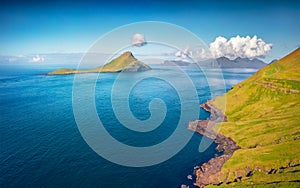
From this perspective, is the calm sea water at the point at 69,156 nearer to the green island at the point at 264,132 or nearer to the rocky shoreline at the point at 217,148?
the rocky shoreline at the point at 217,148

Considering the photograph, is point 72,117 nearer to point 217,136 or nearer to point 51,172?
point 51,172

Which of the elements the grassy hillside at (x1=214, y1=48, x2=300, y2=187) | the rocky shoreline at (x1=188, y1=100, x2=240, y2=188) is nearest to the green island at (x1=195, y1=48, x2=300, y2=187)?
the grassy hillside at (x1=214, y1=48, x2=300, y2=187)

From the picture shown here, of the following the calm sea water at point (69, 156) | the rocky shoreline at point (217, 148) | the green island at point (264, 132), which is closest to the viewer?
the green island at point (264, 132)

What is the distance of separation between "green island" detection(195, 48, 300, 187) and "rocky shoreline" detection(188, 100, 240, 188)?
132 cm

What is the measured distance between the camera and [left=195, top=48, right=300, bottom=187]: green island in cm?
5063

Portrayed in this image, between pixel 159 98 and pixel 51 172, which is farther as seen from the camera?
pixel 159 98

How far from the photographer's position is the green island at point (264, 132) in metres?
50.6

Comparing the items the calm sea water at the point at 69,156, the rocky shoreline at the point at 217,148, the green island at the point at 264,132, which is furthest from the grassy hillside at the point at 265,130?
the calm sea water at the point at 69,156

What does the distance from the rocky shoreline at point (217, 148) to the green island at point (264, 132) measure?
1.32 metres

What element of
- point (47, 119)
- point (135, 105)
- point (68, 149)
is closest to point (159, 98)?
point (135, 105)

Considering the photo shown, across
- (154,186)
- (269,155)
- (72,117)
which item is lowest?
(154,186)

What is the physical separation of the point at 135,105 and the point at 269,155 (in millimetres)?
78620

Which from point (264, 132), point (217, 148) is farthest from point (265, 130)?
point (217, 148)

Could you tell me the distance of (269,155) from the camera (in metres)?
55.8
